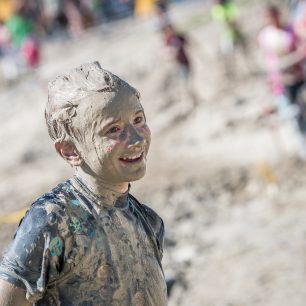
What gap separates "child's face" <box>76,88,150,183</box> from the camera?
8.61ft

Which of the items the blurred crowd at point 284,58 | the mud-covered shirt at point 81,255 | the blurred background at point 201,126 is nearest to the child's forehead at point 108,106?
the mud-covered shirt at point 81,255

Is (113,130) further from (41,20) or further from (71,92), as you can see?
(41,20)

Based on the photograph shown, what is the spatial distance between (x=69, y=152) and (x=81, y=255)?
1.07 feet

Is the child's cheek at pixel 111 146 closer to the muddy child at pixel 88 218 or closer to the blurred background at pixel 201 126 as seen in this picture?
the muddy child at pixel 88 218

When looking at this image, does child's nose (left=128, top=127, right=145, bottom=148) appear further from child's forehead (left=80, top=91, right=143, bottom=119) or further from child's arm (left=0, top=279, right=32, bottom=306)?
child's arm (left=0, top=279, right=32, bottom=306)

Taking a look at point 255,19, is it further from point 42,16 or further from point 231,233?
point 231,233

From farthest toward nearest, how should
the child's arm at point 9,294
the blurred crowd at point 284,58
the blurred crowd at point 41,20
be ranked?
the blurred crowd at point 41,20 → the blurred crowd at point 284,58 → the child's arm at point 9,294

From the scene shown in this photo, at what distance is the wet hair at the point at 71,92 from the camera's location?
2.62 meters

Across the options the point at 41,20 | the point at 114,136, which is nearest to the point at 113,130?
the point at 114,136

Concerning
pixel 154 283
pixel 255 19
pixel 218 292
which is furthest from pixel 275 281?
pixel 255 19

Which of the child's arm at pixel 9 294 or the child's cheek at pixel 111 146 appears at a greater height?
the child's cheek at pixel 111 146

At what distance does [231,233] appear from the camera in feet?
27.7

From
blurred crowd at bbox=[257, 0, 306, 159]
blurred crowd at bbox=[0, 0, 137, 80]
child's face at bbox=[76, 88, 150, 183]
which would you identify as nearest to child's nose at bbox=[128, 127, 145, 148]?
child's face at bbox=[76, 88, 150, 183]

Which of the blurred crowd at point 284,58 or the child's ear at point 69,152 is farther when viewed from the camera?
the blurred crowd at point 284,58
